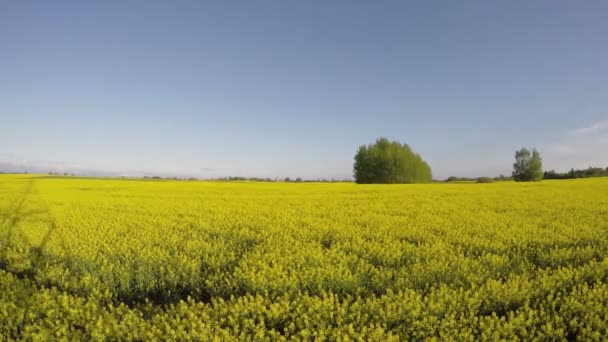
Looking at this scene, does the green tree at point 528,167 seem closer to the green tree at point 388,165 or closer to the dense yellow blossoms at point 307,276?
the green tree at point 388,165

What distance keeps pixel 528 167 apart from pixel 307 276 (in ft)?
207

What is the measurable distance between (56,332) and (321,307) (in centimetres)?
328

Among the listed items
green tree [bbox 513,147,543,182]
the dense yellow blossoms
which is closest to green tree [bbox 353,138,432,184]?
green tree [bbox 513,147,543,182]

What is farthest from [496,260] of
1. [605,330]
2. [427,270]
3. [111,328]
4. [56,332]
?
[56,332]

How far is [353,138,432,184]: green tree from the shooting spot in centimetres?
6366

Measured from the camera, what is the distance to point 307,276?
6.45m

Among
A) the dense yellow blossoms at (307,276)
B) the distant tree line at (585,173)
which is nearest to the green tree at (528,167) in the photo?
the distant tree line at (585,173)

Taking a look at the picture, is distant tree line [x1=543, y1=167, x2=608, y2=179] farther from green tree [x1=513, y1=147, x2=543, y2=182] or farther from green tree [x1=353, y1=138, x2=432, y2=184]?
green tree [x1=353, y1=138, x2=432, y2=184]

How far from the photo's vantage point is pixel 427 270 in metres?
6.62

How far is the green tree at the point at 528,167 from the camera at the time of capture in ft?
194

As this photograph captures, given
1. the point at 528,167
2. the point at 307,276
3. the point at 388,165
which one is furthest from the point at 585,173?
the point at 307,276

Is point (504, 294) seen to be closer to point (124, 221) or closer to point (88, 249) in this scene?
point (88, 249)

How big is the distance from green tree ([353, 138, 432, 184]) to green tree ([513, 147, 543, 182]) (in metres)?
13.9

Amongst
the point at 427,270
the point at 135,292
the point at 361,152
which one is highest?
the point at 361,152
